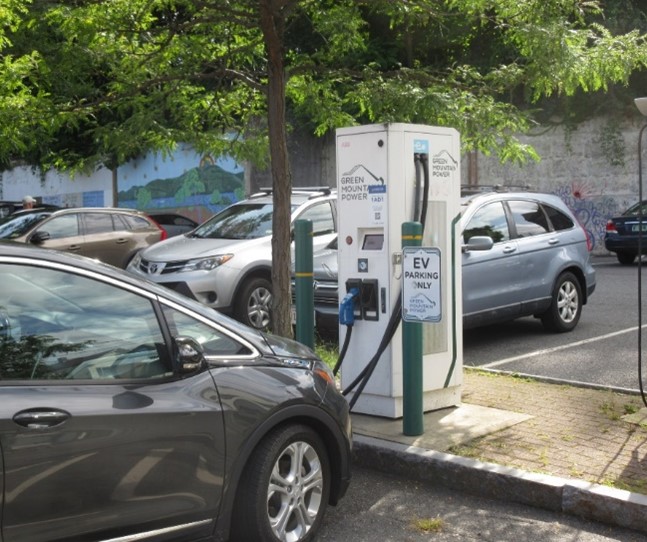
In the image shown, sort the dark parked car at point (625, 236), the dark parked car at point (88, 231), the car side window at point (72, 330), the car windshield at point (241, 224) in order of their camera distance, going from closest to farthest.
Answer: the car side window at point (72, 330) → the car windshield at point (241, 224) → the dark parked car at point (88, 231) → the dark parked car at point (625, 236)

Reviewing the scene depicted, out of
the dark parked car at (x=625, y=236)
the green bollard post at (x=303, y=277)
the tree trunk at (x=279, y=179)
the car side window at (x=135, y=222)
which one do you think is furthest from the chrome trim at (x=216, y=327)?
the dark parked car at (x=625, y=236)

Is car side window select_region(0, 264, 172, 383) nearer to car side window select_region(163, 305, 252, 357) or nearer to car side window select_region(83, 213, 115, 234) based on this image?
car side window select_region(163, 305, 252, 357)

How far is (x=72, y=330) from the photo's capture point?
13.1 ft

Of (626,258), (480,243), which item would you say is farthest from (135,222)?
(626,258)

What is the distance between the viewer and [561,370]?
874cm

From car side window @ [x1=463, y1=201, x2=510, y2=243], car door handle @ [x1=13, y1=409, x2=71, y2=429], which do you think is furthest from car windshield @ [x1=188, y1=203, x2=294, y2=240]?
car door handle @ [x1=13, y1=409, x2=71, y2=429]

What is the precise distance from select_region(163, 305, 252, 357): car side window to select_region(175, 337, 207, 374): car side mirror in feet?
0.37

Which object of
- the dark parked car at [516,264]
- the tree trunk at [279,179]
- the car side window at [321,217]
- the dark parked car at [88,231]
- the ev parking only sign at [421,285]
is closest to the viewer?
the ev parking only sign at [421,285]

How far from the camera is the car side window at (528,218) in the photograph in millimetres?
10555

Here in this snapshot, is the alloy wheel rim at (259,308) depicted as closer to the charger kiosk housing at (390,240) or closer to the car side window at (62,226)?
the charger kiosk housing at (390,240)

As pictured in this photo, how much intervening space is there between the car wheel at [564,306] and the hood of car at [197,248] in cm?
350

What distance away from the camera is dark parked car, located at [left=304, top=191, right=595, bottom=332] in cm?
977

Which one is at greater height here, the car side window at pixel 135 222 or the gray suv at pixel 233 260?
the car side window at pixel 135 222

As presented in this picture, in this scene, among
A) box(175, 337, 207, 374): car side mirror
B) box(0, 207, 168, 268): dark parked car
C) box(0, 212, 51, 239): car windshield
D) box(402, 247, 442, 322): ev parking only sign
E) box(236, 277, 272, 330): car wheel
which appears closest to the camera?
box(175, 337, 207, 374): car side mirror
